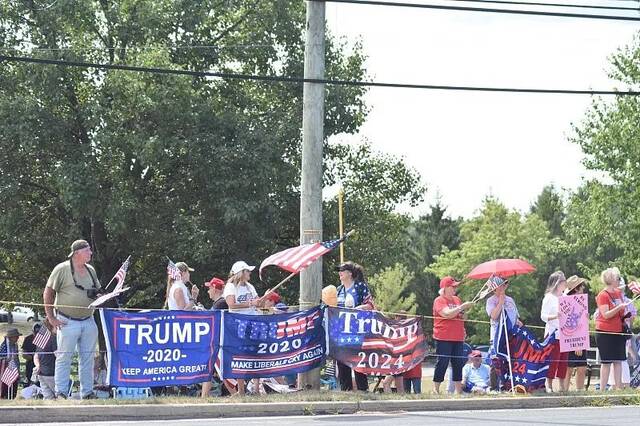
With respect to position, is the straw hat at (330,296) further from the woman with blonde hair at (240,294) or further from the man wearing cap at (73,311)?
the man wearing cap at (73,311)

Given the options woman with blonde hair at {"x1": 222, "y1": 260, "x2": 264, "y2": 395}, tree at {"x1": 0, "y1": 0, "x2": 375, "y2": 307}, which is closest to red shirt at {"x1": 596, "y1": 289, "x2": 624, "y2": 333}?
woman with blonde hair at {"x1": 222, "y1": 260, "x2": 264, "y2": 395}

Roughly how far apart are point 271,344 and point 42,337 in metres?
3.80

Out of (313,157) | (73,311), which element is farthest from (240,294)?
(73,311)

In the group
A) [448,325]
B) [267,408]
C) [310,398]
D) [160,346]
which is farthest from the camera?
[448,325]

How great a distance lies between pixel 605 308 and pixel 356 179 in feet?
62.8

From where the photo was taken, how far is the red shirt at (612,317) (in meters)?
14.3

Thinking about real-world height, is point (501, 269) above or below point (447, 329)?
above

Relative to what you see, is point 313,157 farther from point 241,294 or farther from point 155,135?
point 155,135

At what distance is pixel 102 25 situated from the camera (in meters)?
29.0

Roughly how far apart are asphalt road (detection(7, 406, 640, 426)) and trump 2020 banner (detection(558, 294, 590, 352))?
1.85 m

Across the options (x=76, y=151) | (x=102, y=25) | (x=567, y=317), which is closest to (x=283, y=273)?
(x=76, y=151)

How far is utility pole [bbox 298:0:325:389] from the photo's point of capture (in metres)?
14.2

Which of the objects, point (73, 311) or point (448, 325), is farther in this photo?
point (448, 325)

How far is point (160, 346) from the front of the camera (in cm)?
1270
